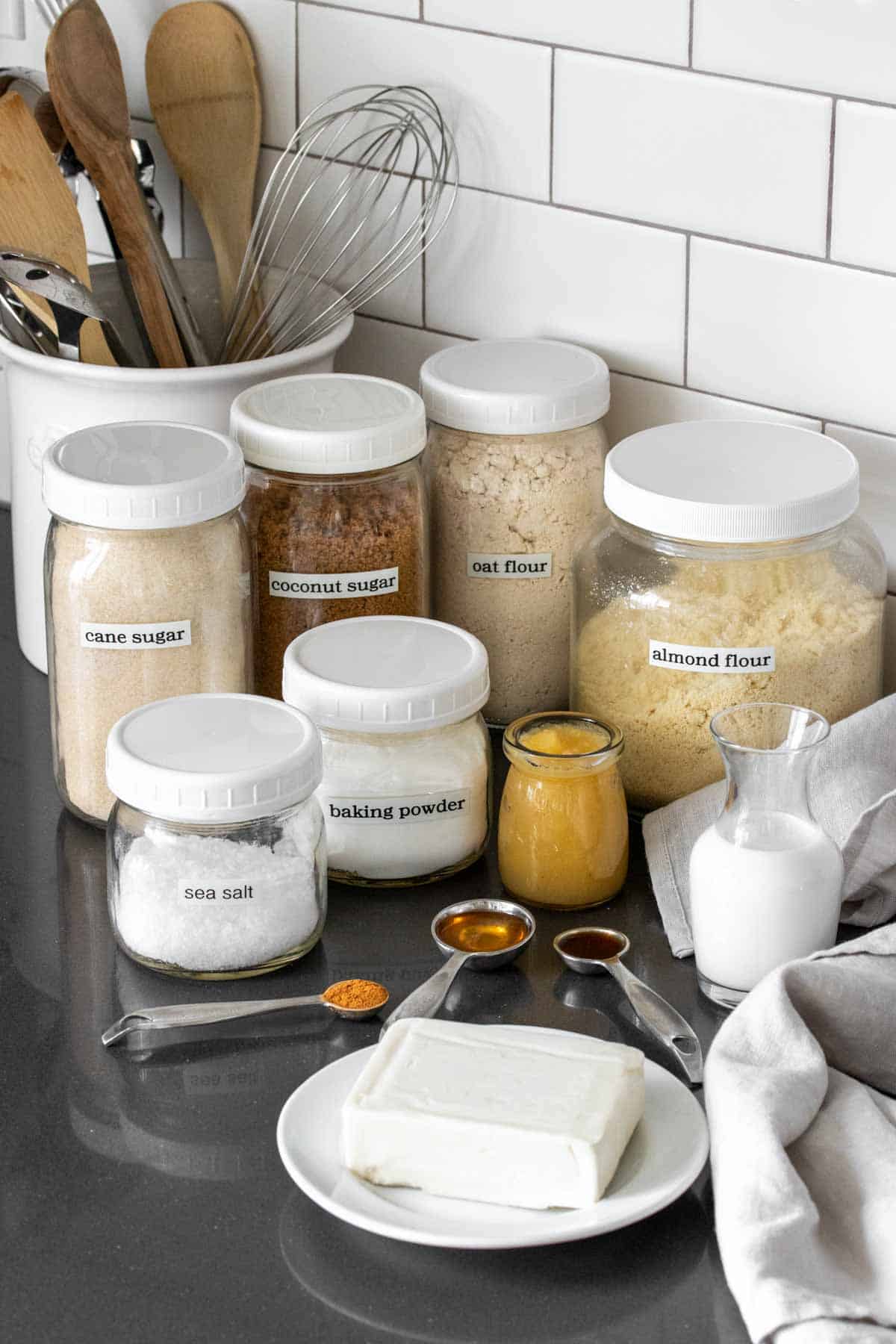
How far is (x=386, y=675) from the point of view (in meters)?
0.93

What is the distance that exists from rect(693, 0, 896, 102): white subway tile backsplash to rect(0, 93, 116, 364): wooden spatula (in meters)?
0.38

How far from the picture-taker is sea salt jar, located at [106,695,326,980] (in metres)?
0.84

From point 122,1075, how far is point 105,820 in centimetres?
23

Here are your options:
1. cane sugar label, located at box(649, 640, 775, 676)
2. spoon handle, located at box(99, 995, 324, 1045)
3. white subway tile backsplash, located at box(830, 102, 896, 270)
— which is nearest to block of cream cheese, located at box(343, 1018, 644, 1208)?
spoon handle, located at box(99, 995, 324, 1045)

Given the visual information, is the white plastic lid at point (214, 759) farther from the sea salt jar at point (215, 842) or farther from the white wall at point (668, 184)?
the white wall at point (668, 184)

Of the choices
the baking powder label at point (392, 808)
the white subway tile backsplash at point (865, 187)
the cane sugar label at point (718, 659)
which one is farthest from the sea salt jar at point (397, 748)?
the white subway tile backsplash at point (865, 187)

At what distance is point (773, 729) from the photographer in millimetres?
883

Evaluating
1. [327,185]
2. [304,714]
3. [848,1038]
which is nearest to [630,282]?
[327,185]

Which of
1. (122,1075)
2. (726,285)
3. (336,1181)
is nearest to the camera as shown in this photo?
(336,1181)

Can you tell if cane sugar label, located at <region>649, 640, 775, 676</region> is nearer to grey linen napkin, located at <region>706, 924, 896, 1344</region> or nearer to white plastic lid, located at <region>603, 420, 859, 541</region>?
white plastic lid, located at <region>603, 420, 859, 541</region>

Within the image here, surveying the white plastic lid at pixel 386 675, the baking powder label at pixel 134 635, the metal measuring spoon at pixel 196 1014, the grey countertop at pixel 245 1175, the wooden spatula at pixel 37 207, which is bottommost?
the grey countertop at pixel 245 1175

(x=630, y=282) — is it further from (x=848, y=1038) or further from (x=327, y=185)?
(x=848, y=1038)

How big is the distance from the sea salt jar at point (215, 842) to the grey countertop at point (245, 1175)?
0.9 inches

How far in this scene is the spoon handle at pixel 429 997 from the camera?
2.71ft
